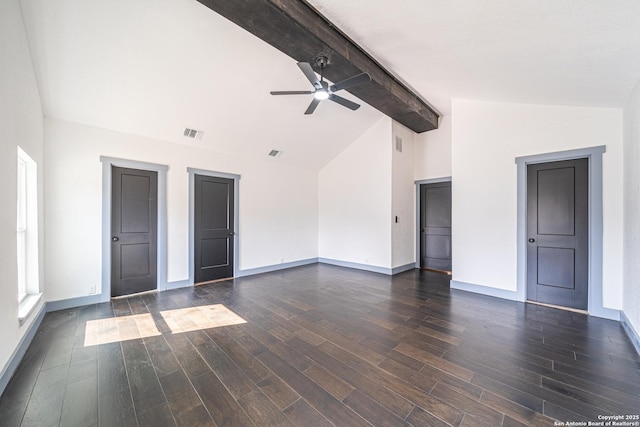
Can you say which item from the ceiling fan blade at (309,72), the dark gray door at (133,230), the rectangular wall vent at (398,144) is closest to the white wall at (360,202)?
the rectangular wall vent at (398,144)

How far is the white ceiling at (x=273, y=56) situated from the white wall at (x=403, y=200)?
4.82 ft

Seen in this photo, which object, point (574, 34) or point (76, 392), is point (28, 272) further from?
point (574, 34)

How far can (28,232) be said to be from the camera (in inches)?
118

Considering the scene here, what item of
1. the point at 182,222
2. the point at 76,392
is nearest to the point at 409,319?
the point at 76,392

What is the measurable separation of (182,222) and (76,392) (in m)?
3.02

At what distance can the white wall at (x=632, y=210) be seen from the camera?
2529 mm

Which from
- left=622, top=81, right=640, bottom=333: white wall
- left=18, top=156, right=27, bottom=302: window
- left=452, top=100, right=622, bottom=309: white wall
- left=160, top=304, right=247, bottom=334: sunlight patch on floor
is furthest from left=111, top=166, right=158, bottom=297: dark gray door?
left=622, top=81, right=640, bottom=333: white wall

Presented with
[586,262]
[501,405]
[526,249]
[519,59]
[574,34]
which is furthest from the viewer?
[526,249]

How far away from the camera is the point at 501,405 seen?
1.74 meters

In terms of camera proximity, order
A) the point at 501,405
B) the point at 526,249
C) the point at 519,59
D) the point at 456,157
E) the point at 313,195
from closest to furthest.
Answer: the point at 501,405, the point at 519,59, the point at 526,249, the point at 456,157, the point at 313,195

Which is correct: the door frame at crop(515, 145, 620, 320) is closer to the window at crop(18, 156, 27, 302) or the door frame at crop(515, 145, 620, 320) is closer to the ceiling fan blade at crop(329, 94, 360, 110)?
the ceiling fan blade at crop(329, 94, 360, 110)

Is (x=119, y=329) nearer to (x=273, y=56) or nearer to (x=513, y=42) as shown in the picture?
(x=273, y=56)

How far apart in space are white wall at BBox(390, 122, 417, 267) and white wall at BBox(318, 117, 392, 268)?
150mm

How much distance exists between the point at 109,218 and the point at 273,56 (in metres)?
3.39
